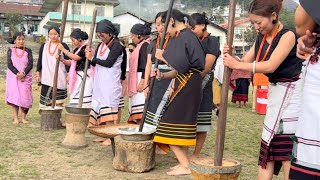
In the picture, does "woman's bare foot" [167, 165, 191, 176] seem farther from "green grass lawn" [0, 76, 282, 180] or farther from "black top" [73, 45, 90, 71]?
"black top" [73, 45, 90, 71]

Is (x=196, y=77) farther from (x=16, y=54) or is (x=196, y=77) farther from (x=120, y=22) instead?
(x=120, y=22)

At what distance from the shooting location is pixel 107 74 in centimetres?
606

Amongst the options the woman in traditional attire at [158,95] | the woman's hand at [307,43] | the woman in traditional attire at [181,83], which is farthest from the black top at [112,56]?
the woman's hand at [307,43]

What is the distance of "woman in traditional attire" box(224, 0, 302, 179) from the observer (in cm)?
A: 318

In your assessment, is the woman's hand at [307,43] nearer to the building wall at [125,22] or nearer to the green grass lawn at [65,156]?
the green grass lawn at [65,156]

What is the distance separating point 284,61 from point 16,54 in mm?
5285

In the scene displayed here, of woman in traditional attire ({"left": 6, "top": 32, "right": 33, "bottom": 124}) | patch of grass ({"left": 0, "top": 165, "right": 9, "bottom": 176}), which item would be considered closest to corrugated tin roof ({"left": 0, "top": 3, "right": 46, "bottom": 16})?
woman in traditional attire ({"left": 6, "top": 32, "right": 33, "bottom": 124})

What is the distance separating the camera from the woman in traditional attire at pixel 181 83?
4.36 metres

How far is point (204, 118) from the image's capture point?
16.6 ft

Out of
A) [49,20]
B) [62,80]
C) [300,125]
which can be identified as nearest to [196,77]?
[300,125]

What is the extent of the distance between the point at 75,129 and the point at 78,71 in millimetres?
1232

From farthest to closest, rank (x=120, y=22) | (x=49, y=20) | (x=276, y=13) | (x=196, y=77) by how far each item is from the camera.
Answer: (x=120, y=22) → (x=49, y=20) → (x=196, y=77) → (x=276, y=13)

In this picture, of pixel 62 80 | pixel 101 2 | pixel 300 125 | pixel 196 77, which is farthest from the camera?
pixel 101 2

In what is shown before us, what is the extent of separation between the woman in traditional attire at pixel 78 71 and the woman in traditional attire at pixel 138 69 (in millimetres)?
A: 684
